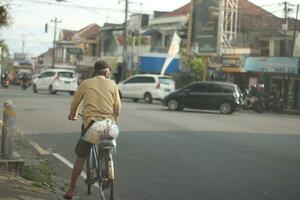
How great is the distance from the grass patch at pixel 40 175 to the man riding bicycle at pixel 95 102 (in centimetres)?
99

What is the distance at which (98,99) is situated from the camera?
25.1 feet

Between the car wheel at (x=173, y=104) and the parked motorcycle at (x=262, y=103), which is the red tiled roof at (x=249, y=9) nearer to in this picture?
the parked motorcycle at (x=262, y=103)

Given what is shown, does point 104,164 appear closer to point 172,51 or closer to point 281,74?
point 281,74

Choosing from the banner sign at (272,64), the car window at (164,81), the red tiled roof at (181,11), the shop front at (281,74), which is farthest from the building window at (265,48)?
the red tiled roof at (181,11)

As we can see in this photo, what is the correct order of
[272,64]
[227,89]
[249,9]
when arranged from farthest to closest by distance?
1. [249,9]
2. [272,64]
3. [227,89]

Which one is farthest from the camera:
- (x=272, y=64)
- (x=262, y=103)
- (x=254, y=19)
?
(x=254, y=19)

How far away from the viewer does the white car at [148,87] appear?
37.3 metres

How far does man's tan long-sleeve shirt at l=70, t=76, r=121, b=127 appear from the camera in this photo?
7617 millimetres

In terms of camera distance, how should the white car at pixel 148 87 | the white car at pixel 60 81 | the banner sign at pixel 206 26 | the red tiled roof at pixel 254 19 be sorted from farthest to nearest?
the red tiled roof at pixel 254 19
the banner sign at pixel 206 26
the white car at pixel 60 81
the white car at pixel 148 87

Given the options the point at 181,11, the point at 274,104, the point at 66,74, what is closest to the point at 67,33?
the point at 181,11

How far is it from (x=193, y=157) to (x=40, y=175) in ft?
12.4

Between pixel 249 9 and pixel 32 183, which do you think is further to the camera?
pixel 249 9

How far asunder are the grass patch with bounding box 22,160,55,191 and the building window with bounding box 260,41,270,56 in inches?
1448

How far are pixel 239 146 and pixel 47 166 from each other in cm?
529
